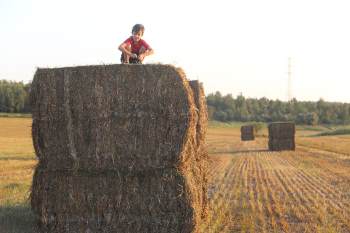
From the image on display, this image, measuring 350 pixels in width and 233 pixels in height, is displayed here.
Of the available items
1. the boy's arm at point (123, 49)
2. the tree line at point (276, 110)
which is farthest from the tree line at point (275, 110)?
the boy's arm at point (123, 49)

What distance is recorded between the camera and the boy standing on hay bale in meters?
8.69

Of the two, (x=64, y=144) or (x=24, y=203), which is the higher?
(x=64, y=144)

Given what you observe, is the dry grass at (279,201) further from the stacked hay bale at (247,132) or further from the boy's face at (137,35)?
the stacked hay bale at (247,132)

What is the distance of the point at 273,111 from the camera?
118m

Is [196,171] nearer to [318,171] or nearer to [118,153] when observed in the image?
[118,153]

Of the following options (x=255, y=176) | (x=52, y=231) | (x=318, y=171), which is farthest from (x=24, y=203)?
(x=318, y=171)

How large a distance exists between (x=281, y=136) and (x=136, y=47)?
87.2 feet

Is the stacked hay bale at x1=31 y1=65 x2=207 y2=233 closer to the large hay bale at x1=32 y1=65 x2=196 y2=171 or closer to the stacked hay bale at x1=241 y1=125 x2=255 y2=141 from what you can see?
the large hay bale at x1=32 y1=65 x2=196 y2=171

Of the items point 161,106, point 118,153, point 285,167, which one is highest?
point 161,106

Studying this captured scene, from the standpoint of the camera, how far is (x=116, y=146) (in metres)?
7.67

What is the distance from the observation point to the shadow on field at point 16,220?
801cm

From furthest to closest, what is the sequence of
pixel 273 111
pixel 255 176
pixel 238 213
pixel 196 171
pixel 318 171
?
1. pixel 273 111
2. pixel 318 171
3. pixel 255 176
4. pixel 238 213
5. pixel 196 171

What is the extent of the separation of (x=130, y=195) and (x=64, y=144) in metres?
1.18

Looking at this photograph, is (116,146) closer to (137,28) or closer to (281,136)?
(137,28)
